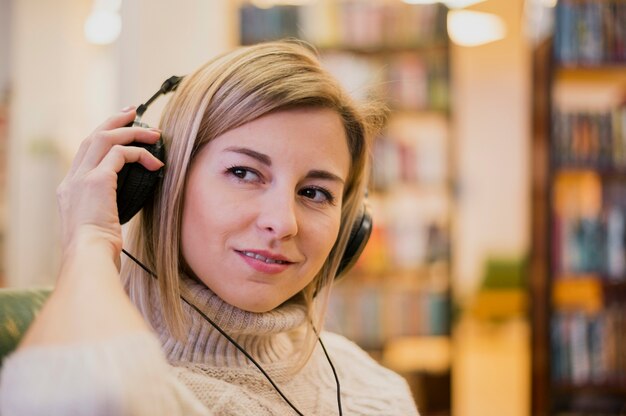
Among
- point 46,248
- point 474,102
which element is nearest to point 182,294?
point 46,248

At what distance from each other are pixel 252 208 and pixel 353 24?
258 centimetres

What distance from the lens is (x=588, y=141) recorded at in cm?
303

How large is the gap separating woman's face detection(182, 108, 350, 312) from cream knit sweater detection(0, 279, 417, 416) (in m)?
0.05

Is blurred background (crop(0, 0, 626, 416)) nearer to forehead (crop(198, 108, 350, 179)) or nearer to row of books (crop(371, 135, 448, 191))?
row of books (crop(371, 135, 448, 191))

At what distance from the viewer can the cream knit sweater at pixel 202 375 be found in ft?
1.96

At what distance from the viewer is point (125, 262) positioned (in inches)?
40.1

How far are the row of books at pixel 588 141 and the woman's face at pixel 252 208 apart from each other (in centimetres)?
232

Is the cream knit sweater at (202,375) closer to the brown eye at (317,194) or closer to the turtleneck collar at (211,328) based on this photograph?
the turtleneck collar at (211,328)

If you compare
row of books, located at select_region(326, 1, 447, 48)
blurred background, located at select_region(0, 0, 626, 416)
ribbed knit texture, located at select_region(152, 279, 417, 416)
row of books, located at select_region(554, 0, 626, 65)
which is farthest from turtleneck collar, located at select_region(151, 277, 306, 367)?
row of books, located at select_region(326, 1, 447, 48)

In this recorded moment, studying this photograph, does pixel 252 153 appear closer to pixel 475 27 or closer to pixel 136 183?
pixel 136 183

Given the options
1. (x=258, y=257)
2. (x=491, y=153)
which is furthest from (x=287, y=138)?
(x=491, y=153)

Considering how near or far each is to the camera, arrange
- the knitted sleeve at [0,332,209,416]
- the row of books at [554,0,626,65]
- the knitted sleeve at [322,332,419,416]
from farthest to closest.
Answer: the row of books at [554,0,626,65] < the knitted sleeve at [322,332,419,416] < the knitted sleeve at [0,332,209,416]

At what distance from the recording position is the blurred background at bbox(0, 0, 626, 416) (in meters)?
3.00

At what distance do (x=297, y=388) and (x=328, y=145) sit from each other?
1.18 ft
